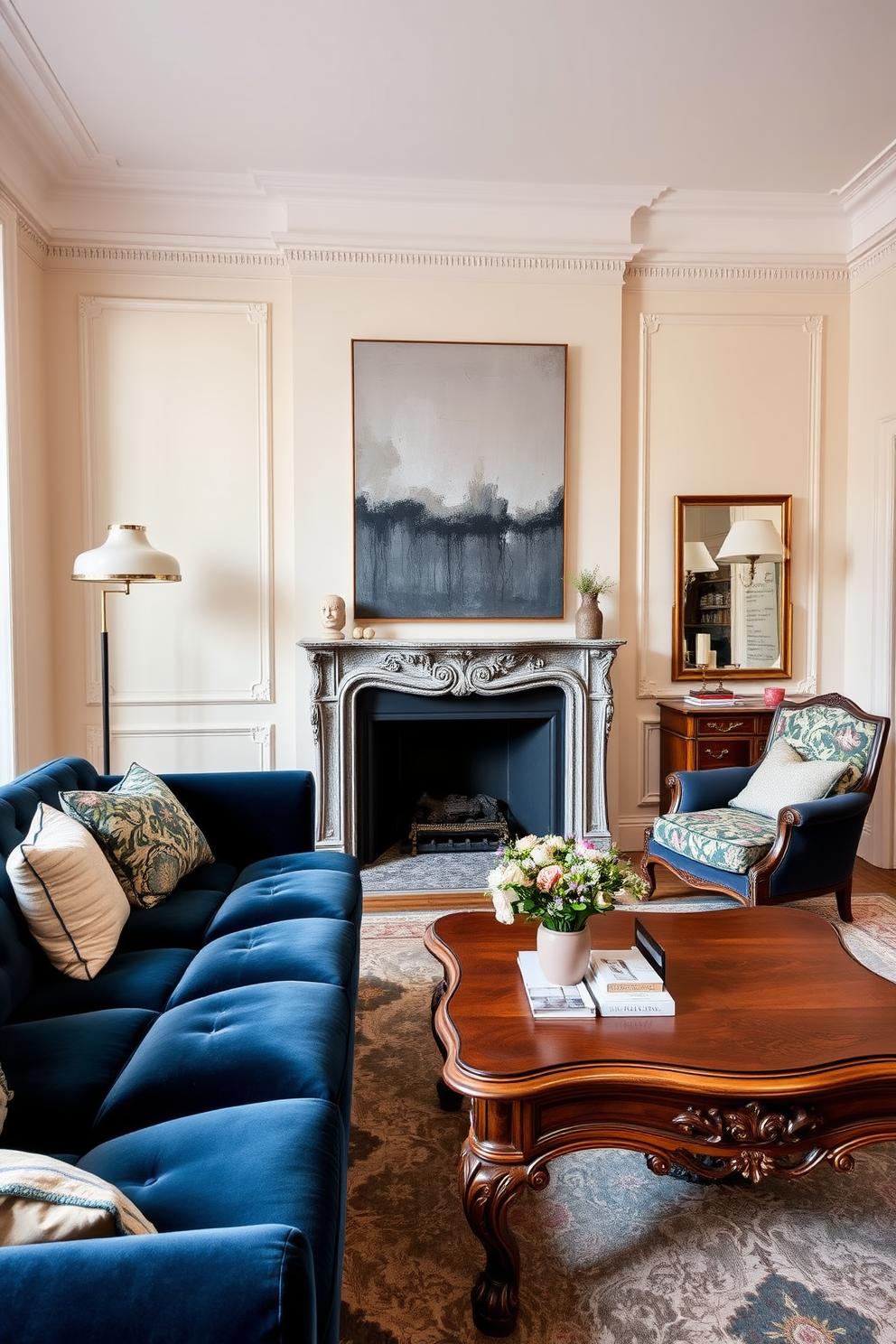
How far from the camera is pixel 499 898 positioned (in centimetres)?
175

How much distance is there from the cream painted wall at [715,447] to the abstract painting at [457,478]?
49cm

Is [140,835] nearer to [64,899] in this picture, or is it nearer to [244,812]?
[64,899]

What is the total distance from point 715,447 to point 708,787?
1865 mm

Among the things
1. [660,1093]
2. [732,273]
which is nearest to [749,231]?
[732,273]

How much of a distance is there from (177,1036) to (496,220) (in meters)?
3.90

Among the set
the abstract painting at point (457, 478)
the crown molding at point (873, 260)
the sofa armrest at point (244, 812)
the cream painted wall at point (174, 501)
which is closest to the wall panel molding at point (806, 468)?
the crown molding at point (873, 260)

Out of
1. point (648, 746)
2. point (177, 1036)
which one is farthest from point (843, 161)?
point (177, 1036)

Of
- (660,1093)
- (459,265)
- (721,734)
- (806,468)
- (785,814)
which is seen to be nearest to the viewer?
(660,1093)

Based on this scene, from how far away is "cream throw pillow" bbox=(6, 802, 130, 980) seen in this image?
72.8 inches

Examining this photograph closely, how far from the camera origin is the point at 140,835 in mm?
2322

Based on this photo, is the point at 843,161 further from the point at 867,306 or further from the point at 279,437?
the point at 279,437

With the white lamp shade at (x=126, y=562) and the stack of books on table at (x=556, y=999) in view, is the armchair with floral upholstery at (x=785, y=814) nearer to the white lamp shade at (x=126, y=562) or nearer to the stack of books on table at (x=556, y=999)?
the stack of books on table at (x=556, y=999)

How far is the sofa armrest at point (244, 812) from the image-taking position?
9.29ft

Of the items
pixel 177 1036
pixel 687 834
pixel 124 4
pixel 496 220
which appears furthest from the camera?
pixel 496 220
